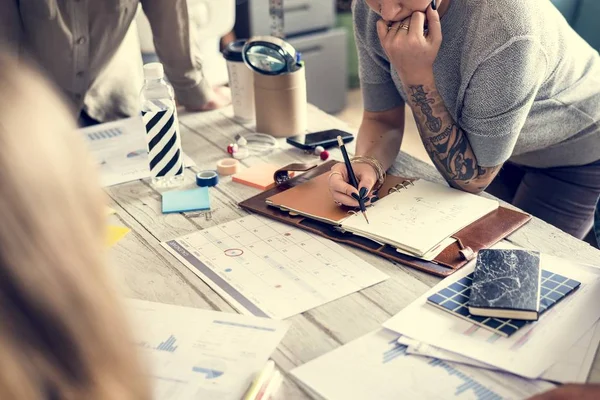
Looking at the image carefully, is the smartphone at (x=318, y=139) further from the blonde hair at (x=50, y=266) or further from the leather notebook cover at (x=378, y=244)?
the blonde hair at (x=50, y=266)

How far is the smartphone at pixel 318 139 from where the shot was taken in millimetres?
1493

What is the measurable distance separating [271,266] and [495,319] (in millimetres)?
346

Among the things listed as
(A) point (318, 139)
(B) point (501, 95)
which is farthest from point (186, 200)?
(B) point (501, 95)

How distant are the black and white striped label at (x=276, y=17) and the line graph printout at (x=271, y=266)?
221 cm

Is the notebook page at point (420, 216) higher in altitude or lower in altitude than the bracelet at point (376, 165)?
lower

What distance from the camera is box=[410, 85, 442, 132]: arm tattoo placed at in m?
1.28

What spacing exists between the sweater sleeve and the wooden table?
152mm

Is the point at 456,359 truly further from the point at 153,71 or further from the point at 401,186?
the point at 153,71

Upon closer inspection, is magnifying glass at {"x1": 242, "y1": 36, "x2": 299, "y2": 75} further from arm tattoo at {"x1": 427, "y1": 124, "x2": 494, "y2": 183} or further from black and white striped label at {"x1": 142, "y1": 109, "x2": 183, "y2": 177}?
arm tattoo at {"x1": 427, "y1": 124, "x2": 494, "y2": 183}

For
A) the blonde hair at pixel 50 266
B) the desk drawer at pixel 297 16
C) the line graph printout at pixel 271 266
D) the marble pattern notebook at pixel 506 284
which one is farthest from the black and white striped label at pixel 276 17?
the blonde hair at pixel 50 266

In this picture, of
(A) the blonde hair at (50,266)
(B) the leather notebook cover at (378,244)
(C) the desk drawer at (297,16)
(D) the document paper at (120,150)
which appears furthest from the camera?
(C) the desk drawer at (297,16)

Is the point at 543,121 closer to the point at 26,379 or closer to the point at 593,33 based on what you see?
the point at 593,33

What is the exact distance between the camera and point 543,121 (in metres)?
1.40

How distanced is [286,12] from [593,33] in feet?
4.93
